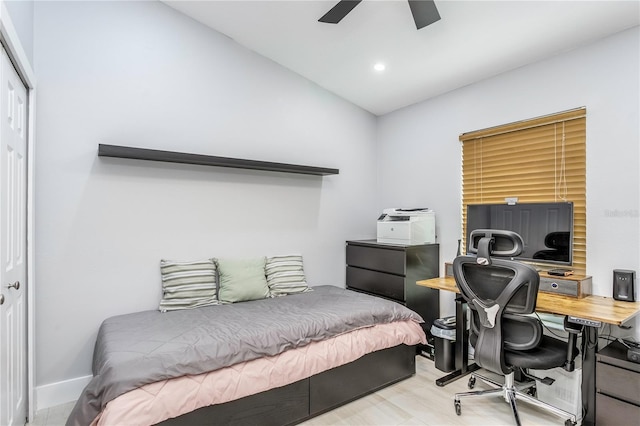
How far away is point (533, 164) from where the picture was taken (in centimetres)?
294

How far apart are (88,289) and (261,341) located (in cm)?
149

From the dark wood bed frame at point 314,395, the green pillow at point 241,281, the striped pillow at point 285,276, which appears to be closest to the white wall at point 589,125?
the dark wood bed frame at point 314,395

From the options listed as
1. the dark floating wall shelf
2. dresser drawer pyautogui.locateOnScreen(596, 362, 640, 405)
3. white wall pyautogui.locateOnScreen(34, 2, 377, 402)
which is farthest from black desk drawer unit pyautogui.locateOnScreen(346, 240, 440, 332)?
dresser drawer pyautogui.locateOnScreen(596, 362, 640, 405)

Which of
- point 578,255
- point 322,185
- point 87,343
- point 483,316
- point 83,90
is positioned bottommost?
point 87,343

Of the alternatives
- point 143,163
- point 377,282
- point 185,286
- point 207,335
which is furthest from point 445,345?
point 143,163

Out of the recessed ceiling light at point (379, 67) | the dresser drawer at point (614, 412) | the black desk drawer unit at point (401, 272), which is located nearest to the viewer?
the dresser drawer at point (614, 412)

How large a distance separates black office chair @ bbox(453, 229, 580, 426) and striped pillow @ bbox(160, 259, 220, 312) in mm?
2011

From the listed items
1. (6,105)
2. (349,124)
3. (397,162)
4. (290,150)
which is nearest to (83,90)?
(6,105)

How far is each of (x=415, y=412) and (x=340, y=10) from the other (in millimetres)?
2757

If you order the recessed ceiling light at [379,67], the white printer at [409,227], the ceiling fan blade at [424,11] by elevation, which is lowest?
the white printer at [409,227]

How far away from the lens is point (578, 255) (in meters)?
2.67

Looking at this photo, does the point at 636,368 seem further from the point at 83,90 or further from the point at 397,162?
the point at 83,90

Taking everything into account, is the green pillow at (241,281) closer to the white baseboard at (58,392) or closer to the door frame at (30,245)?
the white baseboard at (58,392)

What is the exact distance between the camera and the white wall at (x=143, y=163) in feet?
8.23
